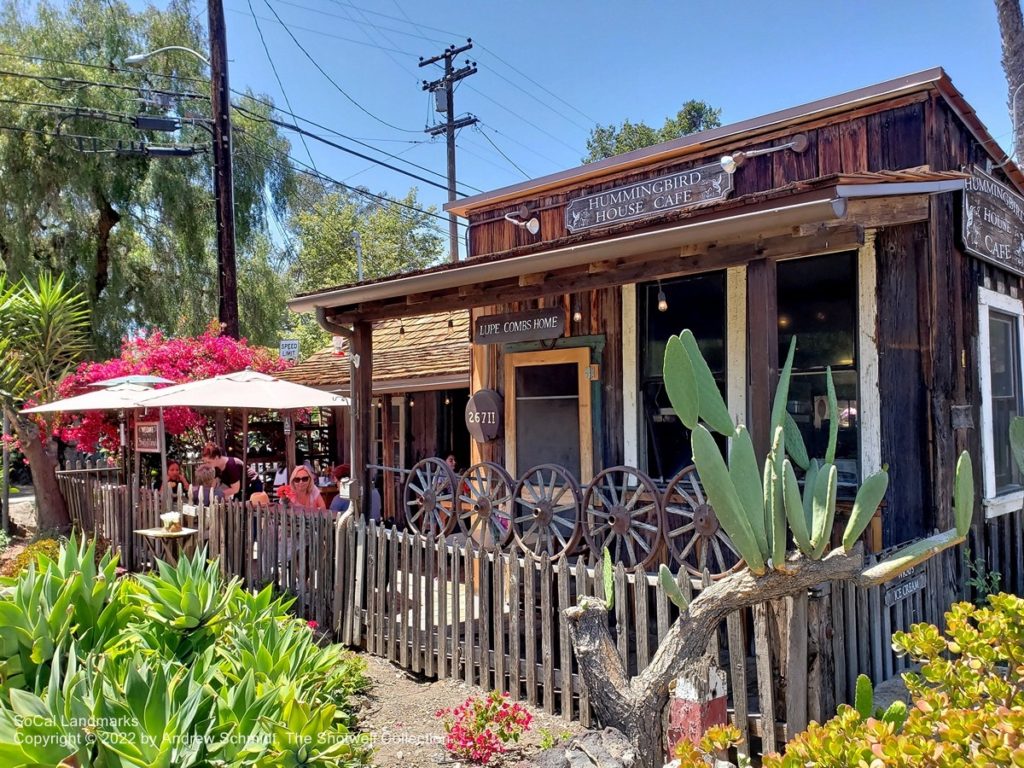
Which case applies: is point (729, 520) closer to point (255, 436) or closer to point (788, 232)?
point (788, 232)

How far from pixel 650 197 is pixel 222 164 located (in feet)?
27.5

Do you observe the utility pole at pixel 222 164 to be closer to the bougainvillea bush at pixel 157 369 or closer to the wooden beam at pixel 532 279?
the bougainvillea bush at pixel 157 369

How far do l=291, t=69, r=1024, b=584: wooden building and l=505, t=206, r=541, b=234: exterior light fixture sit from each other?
0.85ft

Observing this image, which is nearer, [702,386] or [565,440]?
[702,386]

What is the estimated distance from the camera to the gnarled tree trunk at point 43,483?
404 inches

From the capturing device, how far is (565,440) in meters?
7.14

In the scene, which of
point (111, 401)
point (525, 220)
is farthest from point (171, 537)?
point (525, 220)

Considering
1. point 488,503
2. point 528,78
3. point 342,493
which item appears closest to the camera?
point 488,503

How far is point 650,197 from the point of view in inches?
265

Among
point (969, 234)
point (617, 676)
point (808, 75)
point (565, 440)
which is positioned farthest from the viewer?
point (808, 75)

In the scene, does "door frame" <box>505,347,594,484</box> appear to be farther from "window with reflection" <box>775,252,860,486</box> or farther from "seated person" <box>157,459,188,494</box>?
"seated person" <box>157,459,188,494</box>

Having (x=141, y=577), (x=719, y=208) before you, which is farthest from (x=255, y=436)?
(x=719, y=208)

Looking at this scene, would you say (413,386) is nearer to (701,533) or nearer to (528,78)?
(701,533)

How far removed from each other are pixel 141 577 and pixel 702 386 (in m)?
3.13
